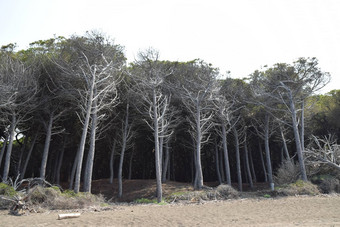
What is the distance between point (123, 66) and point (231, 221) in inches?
505

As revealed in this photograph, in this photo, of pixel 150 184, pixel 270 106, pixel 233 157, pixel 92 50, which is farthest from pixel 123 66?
pixel 233 157

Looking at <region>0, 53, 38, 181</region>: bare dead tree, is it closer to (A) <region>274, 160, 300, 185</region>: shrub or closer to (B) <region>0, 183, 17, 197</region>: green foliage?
(B) <region>0, 183, 17, 197</region>: green foliage

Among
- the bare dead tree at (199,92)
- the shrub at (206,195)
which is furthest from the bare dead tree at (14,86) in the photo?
the shrub at (206,195)

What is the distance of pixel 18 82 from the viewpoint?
46.3ft

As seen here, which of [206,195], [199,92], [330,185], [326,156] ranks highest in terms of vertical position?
[199,92]

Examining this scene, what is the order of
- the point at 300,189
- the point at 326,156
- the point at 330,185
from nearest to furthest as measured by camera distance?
the point at 300,189, the point at 330,185, the point at 326,156

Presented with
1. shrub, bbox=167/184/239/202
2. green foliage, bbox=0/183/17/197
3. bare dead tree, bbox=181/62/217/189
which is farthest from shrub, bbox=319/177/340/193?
green foliage, bbox=0/183/17/197

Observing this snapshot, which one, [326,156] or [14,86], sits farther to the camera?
[326,156]

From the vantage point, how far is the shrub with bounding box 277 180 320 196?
14.0m

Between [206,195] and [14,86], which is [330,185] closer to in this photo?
[206,195]

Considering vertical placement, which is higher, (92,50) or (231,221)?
(92,50)

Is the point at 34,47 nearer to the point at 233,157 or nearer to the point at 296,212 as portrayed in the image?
the point at 296,212

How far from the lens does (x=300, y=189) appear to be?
557 inches

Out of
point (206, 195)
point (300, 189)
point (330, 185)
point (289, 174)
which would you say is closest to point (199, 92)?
point (206, 195)
